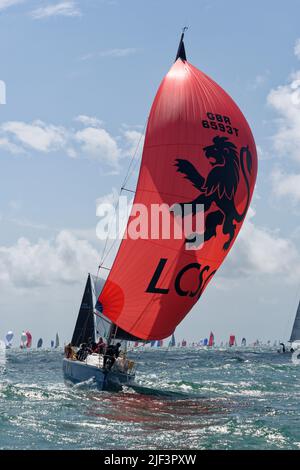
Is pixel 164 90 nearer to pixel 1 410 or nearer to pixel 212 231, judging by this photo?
pixel 212 231

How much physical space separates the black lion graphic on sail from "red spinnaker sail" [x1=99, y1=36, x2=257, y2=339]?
0.11 ft

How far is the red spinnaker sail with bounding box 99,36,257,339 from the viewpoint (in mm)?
27125

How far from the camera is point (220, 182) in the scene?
27.7 meters

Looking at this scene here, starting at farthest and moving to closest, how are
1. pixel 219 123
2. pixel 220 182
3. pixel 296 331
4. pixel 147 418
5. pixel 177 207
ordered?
pixel 296 331
pixel 219 123
pixel 220 182
pixel 177 207
pixel 147 418

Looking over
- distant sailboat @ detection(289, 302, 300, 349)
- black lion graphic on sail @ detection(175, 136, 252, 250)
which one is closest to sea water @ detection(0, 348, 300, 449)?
black lion graphic on sail @ detection(175, 136, 252, 250)

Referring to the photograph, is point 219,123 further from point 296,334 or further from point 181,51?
point 296,334

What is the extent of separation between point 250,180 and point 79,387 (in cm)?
997

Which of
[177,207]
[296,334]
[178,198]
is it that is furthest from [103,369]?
[296,334]

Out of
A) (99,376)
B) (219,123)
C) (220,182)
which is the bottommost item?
(99,376)

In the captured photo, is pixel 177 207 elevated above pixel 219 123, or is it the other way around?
pixel 219 123

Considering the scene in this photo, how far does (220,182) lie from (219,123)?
2165 millimetres

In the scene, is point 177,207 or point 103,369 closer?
point 177,207
